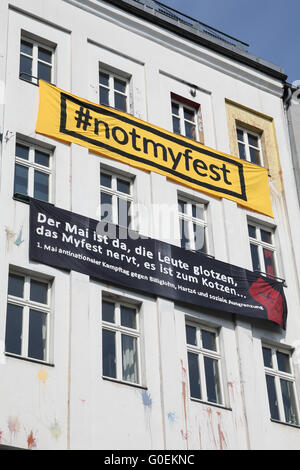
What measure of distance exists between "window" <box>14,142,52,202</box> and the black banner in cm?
67

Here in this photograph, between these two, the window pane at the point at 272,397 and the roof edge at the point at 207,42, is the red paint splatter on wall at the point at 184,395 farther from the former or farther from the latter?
the roof edge at the point at 207,42

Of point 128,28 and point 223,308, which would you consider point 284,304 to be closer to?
point 223,308

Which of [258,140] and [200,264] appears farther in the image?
[258,140]

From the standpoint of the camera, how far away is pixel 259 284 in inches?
881

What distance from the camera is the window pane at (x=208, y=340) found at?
20875 mm

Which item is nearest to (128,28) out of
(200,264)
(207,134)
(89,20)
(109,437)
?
(89,20)

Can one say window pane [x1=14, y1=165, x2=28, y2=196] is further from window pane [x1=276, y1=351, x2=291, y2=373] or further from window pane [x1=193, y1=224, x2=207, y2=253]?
window pane [x1=276, y1=351, x2=291, y2=373]

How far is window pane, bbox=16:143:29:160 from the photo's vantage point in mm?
20583

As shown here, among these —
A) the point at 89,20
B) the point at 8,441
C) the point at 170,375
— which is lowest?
the point at 8,441

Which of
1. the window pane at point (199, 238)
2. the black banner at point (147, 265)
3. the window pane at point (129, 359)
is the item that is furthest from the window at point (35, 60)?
the window pane at point (129, 359)

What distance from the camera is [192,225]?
22.6 meters

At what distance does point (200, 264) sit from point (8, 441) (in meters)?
7.32

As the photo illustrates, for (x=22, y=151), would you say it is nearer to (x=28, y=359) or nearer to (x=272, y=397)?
(x=28, y=359)

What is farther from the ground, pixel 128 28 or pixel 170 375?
pixel 128 28
